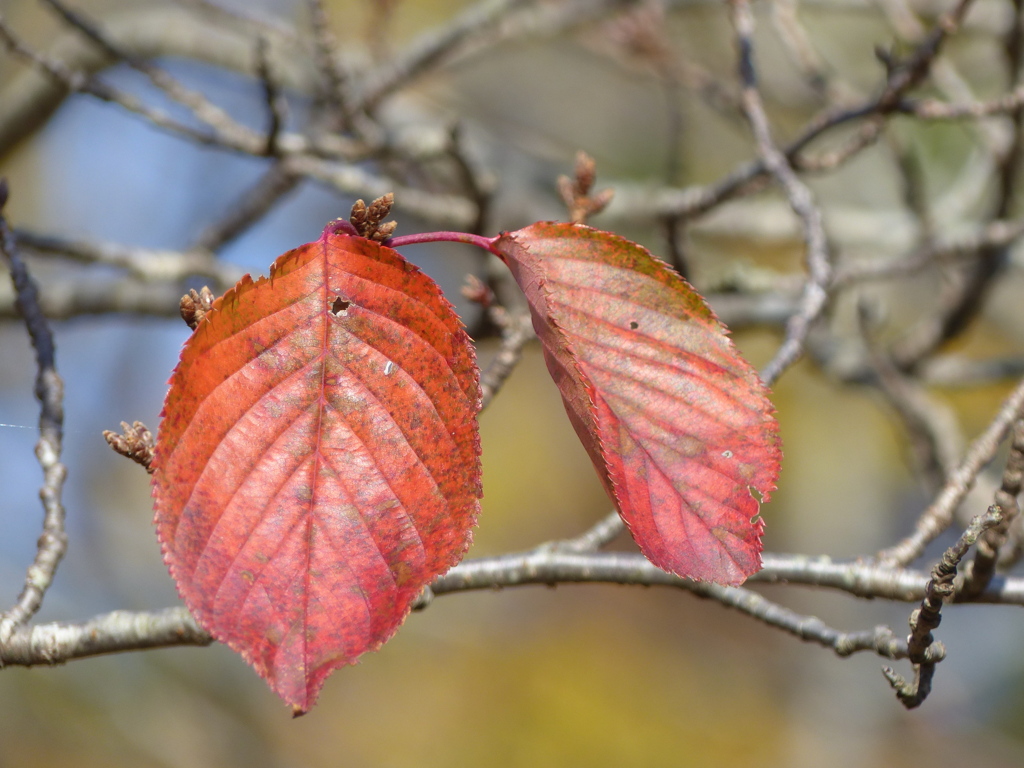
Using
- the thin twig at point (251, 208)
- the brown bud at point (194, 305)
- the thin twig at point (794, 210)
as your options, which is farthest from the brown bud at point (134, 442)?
the thin twig at point (251, 208)

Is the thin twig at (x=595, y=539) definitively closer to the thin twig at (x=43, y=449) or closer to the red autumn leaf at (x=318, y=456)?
the red autumn leaf at (x=318, y=456)

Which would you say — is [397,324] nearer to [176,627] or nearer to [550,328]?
[550,328]

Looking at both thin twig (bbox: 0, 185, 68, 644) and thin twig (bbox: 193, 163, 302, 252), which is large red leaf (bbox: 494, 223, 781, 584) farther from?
thin twig (bbox: 193, 163, 302, 252)

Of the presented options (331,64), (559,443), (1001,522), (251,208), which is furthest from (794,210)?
(559,443)

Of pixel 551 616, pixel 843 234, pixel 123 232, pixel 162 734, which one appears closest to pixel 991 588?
pixel 843 234

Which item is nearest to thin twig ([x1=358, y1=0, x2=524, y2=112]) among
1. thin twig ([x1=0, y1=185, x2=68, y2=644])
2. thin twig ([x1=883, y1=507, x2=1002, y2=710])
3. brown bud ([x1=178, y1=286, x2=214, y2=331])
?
thin twig ([x1=0, y1=185, x2=68, y2=644])

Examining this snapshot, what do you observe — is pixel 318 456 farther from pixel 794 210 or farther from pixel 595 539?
pixel 794 210
